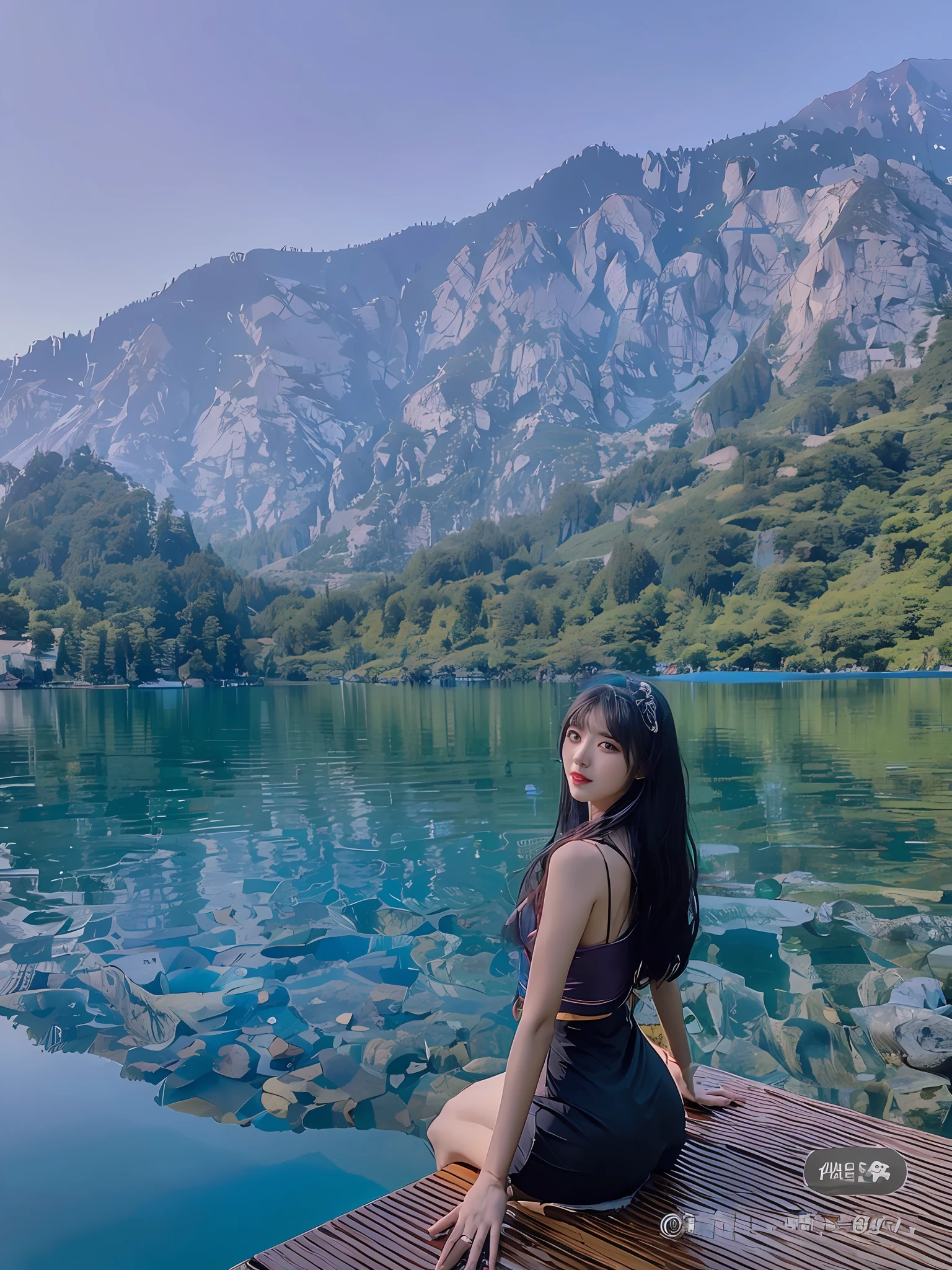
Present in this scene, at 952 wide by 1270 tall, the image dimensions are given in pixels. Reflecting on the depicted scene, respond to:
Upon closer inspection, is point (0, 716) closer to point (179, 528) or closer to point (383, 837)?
point (383, 837)

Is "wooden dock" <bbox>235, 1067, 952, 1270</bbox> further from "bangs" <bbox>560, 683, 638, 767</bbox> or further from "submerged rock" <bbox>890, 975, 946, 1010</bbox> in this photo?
"submerged rock" <bbox>890, 975, 946, 1010</bbox>

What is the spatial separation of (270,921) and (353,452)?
108 meters

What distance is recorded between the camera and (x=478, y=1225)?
149 cm

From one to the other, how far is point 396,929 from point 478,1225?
398cm

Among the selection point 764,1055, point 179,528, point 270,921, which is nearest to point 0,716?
point 270,921

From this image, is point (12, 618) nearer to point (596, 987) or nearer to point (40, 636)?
point (40, 636)

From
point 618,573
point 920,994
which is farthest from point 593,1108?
point 618,573

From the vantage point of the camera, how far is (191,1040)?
3871 millimetres

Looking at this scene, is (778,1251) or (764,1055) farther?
(764,1055)

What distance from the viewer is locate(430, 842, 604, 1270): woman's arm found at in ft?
4.94

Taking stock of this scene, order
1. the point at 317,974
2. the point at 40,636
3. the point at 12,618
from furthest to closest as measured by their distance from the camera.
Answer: the point at 12,618 → the point at 40,636 → the point at 317,974

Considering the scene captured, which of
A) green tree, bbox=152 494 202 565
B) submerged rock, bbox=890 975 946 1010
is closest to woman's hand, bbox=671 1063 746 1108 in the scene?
submerged rock, bbox=890 975 946 1010

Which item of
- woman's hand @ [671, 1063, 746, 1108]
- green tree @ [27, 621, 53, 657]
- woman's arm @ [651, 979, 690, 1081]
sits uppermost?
green tree @ [27, 621, 53, 657]

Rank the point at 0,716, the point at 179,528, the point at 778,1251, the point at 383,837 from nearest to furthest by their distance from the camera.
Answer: the point at 778,1251 → the point at 383,837 → the point at 0,716 → the point at 179,528
